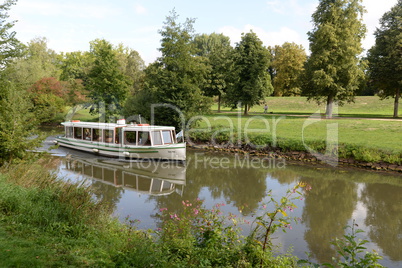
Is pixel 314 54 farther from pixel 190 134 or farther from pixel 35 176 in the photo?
pixel 35 176

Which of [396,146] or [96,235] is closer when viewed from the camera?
[96,235]

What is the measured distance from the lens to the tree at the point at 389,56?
97.6 ft

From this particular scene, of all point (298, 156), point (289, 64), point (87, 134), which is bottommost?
point (298, 156)

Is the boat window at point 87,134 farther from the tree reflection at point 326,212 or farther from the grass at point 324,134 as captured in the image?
the tree reflection at point 326,212

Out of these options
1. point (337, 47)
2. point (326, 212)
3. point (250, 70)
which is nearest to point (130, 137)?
point (326, 212)

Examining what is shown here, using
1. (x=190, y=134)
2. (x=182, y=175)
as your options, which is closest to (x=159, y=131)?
(x=182, y=175)

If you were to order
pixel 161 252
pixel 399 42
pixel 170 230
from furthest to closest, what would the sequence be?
pixel 399 42 → pixel 170 230 → pixel 161 252

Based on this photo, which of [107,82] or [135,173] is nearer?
[135,173]

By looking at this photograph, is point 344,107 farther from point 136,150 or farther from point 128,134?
point 136,150

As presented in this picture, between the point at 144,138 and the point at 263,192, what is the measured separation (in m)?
9.55

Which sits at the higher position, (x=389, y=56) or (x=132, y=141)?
(x=389, y=56)

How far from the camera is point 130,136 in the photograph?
21.0 meters

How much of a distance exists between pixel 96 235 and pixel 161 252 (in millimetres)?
1986

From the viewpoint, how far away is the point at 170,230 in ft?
22.5
